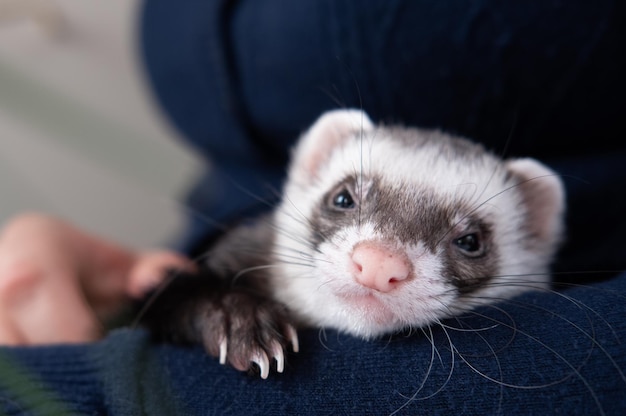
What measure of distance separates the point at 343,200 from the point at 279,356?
0.28 metres

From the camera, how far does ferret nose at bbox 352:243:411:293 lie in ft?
2.01

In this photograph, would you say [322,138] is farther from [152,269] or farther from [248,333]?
[152,269]

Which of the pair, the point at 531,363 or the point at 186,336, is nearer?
the point at 531,363

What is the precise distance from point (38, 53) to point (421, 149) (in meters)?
1.62

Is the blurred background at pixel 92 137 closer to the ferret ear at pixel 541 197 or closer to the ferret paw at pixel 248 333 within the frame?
the ferret paw at pixel 248 333

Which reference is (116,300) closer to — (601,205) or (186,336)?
(186,336)

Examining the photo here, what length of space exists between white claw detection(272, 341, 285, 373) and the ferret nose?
13 cm

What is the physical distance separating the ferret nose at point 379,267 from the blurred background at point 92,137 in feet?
4.14

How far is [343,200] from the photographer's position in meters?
0.82

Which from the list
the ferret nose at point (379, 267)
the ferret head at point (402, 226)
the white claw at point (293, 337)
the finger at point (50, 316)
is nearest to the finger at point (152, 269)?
the finger at point (50, 316)

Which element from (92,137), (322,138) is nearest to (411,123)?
(322,138)

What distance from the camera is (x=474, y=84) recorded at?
0.93 meters

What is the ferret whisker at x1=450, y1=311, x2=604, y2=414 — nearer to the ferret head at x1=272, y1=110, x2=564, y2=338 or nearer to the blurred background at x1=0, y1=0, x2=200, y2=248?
the ferret head at x1=272, y1=110, x2=564, y2=338

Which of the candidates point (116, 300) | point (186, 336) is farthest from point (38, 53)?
point (186, 336)
